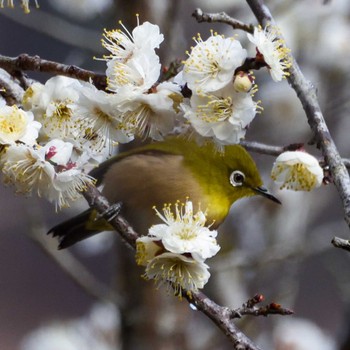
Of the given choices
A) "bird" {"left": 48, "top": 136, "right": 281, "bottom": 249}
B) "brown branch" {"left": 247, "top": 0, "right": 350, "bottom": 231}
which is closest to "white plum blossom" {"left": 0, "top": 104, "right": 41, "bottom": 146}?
"brown branch" {"left": 247, "top": 0, "right": 350, "bottom": 231}

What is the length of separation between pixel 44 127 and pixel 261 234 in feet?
8.27

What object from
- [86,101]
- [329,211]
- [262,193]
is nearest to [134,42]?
[86,101]

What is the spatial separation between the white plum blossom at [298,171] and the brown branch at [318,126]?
0.15m

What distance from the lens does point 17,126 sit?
5.64 ft

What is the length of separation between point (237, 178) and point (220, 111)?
1067mm

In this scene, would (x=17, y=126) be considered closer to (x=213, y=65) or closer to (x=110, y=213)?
(x=213, y=65)

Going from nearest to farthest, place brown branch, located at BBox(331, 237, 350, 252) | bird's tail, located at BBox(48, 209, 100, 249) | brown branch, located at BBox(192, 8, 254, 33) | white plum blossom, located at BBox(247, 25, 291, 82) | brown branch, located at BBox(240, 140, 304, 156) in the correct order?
brown branch, located at BBox(331, 237, 350, 252) < white plum blossom, located at BBox(247, 25, 291, 82) < brown branch, located at BBox(192, 8, 254, 33) < brown branch, located at BBox(240, 140, 304, 156) < bird's tail, located at BBox(48, 209, 100, 249)

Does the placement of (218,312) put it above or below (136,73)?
below

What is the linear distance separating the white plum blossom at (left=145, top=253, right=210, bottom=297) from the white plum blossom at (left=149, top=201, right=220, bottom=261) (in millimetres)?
21

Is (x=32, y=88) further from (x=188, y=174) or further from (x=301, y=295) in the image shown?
(x=301, y=295)

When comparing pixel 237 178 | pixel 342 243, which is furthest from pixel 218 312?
pixel 237 178

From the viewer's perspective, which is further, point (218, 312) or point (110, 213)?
point (110, 213)

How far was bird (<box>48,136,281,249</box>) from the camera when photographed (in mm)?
2725

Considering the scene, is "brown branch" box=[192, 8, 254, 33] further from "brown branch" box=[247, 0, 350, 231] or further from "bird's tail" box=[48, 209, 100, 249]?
"bird's tail" box=[48, 209, 100, 249]
